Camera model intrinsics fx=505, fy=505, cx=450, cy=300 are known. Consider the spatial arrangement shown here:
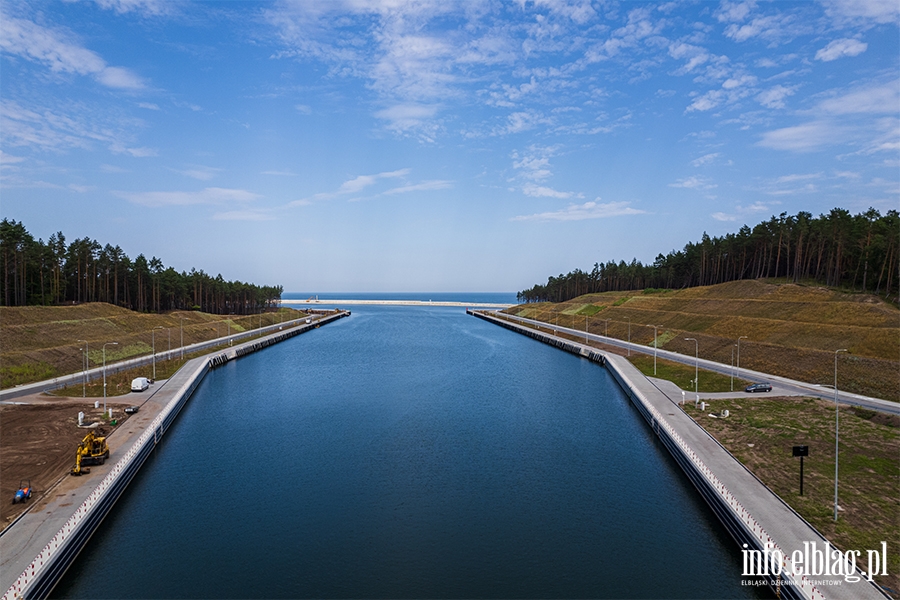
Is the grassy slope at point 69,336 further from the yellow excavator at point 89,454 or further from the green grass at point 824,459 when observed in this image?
the green grass at point 824,459

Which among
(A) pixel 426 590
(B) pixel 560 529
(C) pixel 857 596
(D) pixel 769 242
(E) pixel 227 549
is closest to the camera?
(C) pixel 857 596

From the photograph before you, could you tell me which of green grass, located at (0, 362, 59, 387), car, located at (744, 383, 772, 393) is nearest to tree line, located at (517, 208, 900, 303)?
car, located at (744, 383, 772, 393)

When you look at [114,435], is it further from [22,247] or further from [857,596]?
[22,247]

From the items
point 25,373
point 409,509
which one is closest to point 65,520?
point 409,509

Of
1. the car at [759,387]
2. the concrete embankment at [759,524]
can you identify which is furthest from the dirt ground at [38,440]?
the car at [759,387]

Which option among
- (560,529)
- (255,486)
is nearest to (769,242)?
(560,529)

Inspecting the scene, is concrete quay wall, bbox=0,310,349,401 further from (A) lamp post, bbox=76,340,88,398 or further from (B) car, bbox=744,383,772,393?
(B) car, bbox=744,383,772,393
